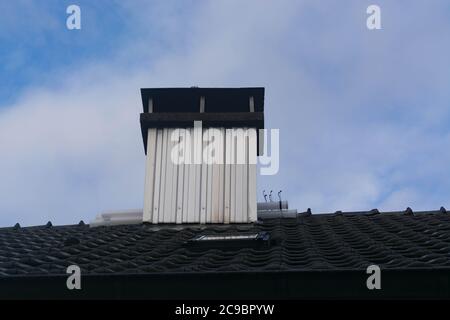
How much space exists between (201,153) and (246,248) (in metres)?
A: 3.03

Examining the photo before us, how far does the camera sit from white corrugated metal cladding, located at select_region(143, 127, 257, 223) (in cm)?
988

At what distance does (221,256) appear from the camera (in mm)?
7152

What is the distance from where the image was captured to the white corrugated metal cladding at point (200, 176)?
9883 mm

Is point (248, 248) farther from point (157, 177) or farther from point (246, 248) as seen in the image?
point (157, 177)

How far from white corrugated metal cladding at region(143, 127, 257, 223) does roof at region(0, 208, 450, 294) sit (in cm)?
25

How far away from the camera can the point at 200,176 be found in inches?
401

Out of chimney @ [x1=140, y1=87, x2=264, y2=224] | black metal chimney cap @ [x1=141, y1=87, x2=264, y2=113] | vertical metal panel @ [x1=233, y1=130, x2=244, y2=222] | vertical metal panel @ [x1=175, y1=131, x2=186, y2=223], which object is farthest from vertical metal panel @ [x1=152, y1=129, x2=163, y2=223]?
vertical metal panel @ [x1=233, y1=130, x2=244, y2=222]

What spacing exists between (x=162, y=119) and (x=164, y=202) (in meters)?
1.34
